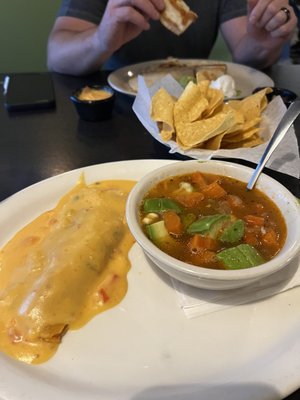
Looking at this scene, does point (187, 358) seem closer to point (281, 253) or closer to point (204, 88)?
point (281, 253)

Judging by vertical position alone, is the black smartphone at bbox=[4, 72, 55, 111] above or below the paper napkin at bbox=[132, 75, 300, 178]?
below

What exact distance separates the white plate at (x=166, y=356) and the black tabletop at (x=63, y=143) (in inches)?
27.0

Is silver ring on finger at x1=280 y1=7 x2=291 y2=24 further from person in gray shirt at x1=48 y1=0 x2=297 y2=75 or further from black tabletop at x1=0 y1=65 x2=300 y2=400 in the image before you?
black tabletop at x1=0 y1=65 x2=300 y2=400

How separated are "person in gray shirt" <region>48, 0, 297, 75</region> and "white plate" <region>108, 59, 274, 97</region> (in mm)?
184

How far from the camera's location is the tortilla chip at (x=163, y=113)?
1.70 metres

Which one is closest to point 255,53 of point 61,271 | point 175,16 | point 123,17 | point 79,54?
point 175,16

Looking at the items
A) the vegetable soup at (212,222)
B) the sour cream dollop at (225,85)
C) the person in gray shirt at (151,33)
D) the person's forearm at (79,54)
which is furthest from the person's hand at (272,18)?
the vegetable soup at (212,222)

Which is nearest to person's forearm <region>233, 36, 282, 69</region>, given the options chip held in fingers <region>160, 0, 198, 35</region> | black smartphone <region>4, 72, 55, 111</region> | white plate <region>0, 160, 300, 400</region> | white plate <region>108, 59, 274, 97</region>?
white plate <region>108, 59, 274, 97</region>

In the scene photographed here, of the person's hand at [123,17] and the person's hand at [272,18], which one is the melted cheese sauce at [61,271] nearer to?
the person's hand at [123,17]

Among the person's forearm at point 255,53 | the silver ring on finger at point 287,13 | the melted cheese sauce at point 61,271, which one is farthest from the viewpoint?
the person's forearm at point 255,53

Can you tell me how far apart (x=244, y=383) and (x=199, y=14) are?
9.54 ft

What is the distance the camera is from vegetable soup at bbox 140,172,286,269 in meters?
1.01

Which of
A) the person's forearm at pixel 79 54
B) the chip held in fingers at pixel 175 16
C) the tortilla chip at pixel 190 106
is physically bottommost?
the person's forearm at pixel 79 54

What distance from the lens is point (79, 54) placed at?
2.60m
